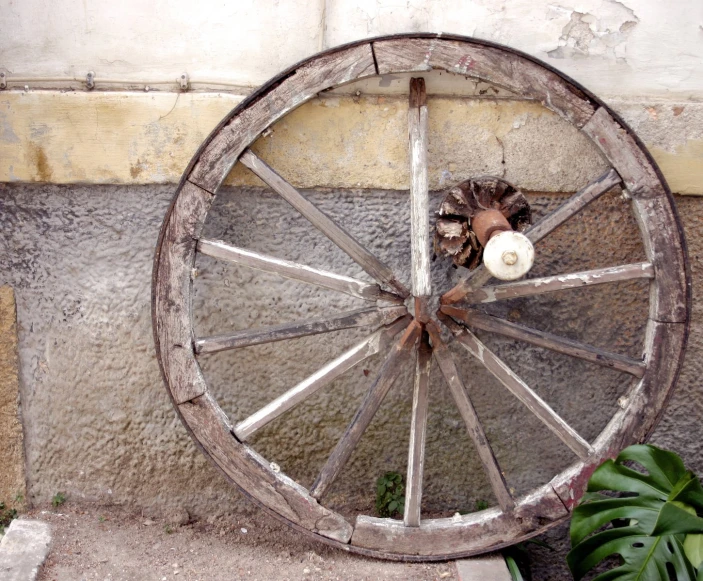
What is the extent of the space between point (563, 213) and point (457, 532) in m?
1.08

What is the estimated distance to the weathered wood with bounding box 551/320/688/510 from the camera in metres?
2.60

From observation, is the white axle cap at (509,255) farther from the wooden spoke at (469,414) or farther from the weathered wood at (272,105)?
the weathered wood at (272,105)

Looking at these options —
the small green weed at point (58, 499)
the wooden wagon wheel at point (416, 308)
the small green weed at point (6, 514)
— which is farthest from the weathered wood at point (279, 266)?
the small green weed at point (6, 514)

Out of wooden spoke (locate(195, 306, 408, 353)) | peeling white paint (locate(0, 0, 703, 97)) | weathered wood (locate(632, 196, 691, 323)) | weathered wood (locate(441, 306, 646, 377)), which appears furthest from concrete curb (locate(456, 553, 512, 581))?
peeling white paint (locate(0, 0, 703, 97))

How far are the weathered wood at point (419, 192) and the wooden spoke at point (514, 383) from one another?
19 cm

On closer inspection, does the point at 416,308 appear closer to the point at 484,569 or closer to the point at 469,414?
the point at 469,414

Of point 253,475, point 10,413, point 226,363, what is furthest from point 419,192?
point 10,413

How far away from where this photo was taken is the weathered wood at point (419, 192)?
98.6 inches

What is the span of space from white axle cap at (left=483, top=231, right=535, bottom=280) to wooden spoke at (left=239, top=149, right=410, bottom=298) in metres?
0.44

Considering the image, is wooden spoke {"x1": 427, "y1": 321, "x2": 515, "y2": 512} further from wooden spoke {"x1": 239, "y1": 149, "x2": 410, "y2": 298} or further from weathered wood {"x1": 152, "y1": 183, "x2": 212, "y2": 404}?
weathered wood {"x1": 152, "y1": 183, "x2": 212, "y2": 404}

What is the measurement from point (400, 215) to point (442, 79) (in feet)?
1.54

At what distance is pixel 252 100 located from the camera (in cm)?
251

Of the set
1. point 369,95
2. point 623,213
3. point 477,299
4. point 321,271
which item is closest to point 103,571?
point 321,271

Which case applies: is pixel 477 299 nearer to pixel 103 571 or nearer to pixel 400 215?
pixel 400 215
